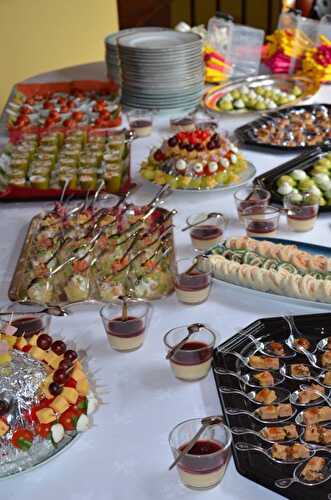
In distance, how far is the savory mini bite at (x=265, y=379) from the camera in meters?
1.54

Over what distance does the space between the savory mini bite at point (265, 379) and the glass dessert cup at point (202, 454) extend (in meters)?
0.24

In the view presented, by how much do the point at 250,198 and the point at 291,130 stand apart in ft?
2.47

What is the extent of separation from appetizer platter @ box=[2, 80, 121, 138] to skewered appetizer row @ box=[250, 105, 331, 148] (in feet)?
2.08

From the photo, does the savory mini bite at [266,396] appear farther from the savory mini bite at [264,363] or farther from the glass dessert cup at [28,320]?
the glass dessert cup at [28,320]

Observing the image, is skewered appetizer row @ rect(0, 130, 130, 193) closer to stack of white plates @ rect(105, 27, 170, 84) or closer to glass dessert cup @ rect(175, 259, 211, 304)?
stack of white plates @ rect(105, 27, 170, 84)

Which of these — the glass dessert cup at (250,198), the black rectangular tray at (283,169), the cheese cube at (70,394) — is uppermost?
the cheese cube at (70,394)

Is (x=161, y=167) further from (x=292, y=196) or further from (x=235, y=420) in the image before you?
(x=235, y=420)

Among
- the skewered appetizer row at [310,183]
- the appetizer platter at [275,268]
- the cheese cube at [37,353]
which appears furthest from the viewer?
the skewered appetizer row at [310,183]

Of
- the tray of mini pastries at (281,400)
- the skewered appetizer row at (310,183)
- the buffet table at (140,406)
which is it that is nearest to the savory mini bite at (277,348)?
the tray of mini pastries at (281,400)

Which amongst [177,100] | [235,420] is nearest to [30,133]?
[177,100]

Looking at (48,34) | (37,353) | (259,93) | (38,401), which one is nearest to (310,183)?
(259,93)

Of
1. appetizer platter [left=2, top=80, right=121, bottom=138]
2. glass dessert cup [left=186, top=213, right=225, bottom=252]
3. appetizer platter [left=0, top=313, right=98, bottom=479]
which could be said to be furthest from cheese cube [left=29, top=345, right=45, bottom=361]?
appetizer platter [left=2, top=80, right=121, bottom=138]

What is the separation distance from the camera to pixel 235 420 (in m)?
1.43

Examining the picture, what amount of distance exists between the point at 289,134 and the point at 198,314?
1.30m
